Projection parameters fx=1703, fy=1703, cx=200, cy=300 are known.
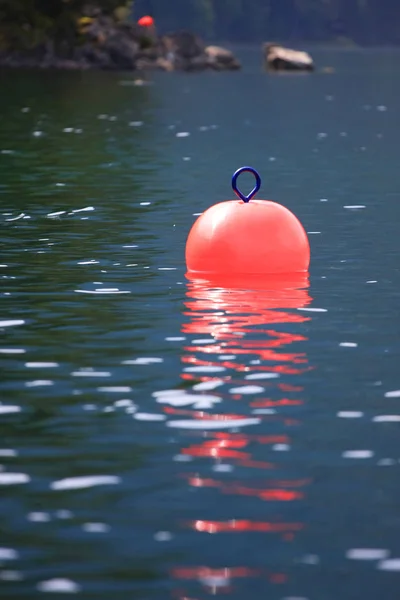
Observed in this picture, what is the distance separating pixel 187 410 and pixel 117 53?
9761 cm

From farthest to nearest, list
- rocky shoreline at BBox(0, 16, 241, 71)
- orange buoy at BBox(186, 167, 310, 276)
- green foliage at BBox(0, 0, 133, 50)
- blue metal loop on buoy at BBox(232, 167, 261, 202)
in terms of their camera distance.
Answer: rocky shoreline at BBox(0, 16, 241, 71)
green foliage at BBox(0, 0, 133, 50)
orange buoy at BBox(186, 167, 310, 276)
blue metal loop on buoy at BBox(232, 167, 261, 202)

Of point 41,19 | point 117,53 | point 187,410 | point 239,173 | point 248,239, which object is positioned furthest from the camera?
point 117,53

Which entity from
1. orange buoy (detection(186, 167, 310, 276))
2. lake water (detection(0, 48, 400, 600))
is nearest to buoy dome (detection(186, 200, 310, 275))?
orange buoy (detection(186, 167, 310, 276))

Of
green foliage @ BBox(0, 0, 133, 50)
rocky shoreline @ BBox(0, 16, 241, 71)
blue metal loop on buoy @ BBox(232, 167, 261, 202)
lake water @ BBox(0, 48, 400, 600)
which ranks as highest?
rocky shoreline @ BBox(0, 16, 241, 71)

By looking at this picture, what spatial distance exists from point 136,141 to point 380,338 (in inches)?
1171

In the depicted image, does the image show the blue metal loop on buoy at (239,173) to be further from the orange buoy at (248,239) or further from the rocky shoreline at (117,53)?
the rocky shoreline at (117,53)

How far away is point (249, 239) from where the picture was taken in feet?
57.5

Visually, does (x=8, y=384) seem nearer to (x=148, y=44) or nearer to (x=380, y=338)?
(x=380, y=338)

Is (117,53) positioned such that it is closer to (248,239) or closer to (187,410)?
(248,239)

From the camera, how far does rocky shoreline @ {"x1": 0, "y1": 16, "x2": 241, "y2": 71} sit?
344ft

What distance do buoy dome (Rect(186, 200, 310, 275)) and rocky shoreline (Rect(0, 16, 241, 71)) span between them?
8428cm

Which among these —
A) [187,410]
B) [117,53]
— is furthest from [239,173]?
[117,53]

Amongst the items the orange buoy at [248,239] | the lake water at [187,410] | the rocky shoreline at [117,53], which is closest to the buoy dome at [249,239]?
the orange buoy at [248,239]

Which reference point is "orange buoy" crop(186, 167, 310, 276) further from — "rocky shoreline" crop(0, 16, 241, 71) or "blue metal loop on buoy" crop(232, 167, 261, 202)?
"rocky shoreline" crop(0, 16, 241, 71)
